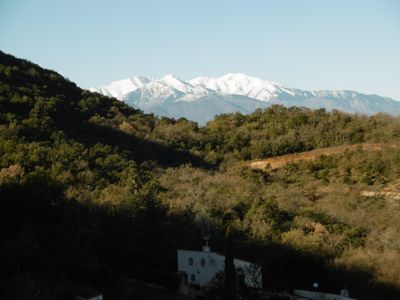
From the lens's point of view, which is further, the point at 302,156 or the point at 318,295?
the point at 302,156

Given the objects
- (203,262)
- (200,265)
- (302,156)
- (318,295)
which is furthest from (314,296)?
(302,156)

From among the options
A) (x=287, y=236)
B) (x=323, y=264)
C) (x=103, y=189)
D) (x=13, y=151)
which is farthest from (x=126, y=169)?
(x=323, y=264)

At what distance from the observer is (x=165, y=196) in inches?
1137

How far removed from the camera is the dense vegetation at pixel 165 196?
16.0 m

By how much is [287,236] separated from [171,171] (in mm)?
12135

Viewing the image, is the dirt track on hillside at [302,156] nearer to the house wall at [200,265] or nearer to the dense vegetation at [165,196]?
the dense vegetation at [165,196]

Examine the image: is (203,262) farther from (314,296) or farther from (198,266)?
(314,296)

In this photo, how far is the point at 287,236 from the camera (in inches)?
955

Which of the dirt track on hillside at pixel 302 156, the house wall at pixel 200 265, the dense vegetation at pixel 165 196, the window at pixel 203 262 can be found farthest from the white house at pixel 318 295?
the dirt track on hillside at pixel 302 156

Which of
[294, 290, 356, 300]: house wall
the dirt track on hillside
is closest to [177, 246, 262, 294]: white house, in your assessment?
[294, 290, 356, 300]: house wall

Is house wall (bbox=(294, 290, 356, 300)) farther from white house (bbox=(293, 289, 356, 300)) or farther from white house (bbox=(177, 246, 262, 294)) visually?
white house (bbox=(177, 246, 262, 294))

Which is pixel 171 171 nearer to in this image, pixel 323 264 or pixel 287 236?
pixel 287 236

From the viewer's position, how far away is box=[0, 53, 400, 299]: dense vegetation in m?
16.0

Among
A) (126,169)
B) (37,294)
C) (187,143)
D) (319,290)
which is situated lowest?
(319,290)
